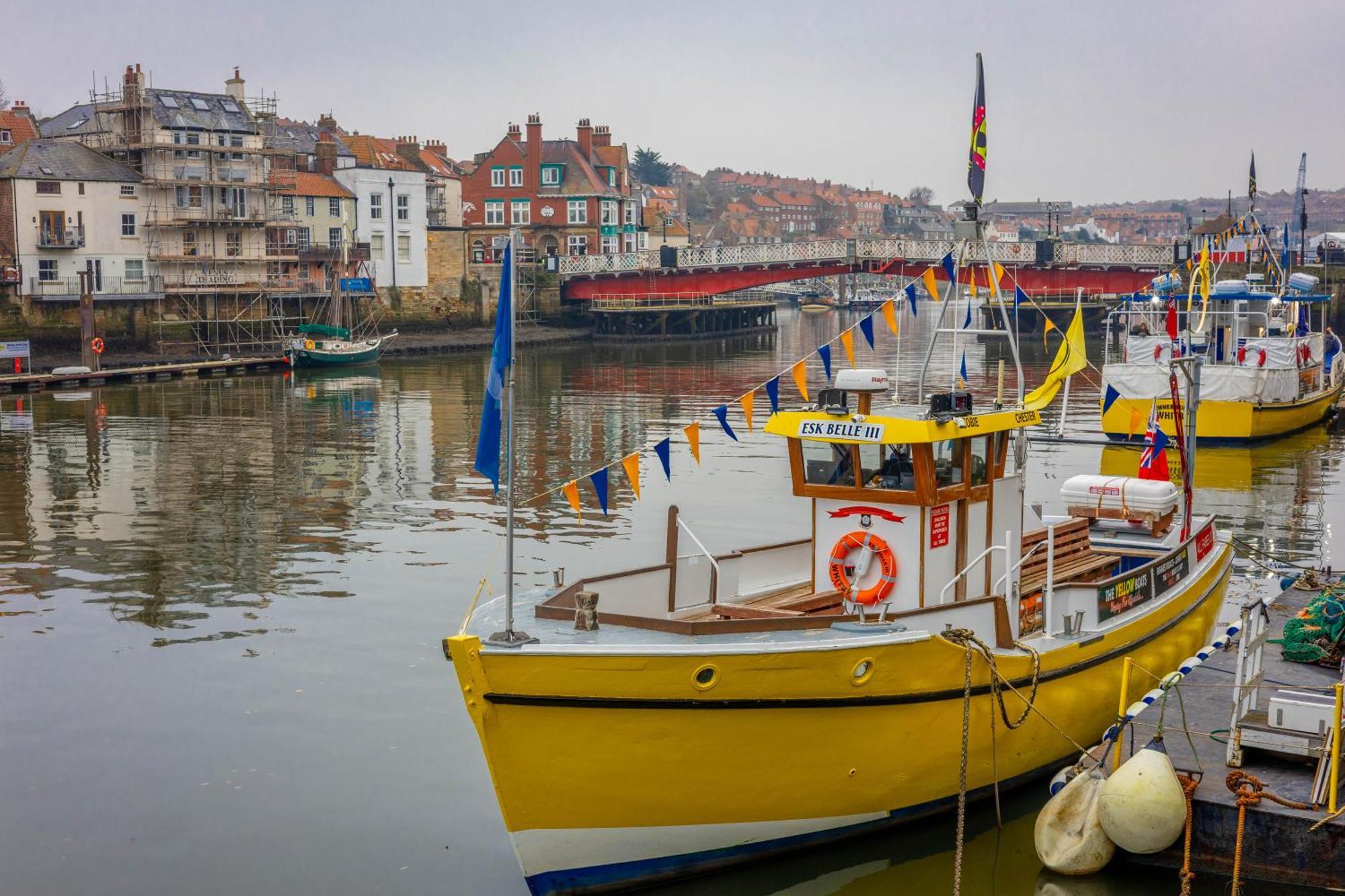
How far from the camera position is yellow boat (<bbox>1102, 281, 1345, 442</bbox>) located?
117 feet

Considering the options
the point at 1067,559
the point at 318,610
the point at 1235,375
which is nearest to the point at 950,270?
the point at 1067,559

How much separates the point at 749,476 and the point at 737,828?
2033 cm

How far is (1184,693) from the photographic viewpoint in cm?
1368

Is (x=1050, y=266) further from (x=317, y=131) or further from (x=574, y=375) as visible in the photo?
(x=317, y=131)

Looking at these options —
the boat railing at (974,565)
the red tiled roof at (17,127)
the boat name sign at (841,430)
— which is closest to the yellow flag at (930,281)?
the boat railing at (974,565)

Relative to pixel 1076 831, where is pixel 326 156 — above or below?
above

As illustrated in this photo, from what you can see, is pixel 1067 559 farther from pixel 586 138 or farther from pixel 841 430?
pixel 586 138

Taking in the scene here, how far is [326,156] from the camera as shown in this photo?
77500mm

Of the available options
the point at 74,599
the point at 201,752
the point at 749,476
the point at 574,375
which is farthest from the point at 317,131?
the point at 201,752

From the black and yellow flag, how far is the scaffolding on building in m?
52.8

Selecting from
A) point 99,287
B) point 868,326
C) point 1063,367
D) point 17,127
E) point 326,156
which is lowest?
point 1063,367

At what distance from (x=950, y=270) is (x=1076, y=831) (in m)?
6.33

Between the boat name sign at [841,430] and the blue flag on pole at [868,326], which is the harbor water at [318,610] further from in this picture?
the boat name sign at [841,430]

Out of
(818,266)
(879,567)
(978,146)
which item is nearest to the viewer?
(879,567)
